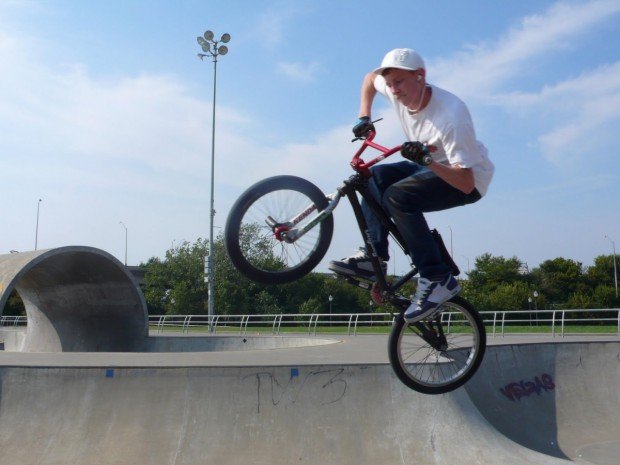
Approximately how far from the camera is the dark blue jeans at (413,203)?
477 centimetres

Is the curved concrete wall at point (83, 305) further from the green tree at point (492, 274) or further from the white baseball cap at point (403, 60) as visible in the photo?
the green tree at point (492, 274)

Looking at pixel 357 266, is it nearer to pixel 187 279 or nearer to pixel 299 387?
pixel 299 387

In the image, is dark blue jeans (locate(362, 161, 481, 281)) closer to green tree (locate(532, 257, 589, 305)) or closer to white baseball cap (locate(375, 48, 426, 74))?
white baseball cap (locate(375, 48, 426, 74))

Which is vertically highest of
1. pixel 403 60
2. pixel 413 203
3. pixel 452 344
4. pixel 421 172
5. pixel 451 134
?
pixel 403 60

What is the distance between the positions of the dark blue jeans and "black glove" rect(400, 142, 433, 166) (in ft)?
1.39

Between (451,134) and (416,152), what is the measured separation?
1.06ft

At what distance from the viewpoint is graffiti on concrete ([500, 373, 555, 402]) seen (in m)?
16.0

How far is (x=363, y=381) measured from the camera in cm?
1248

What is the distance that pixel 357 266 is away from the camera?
5.12m

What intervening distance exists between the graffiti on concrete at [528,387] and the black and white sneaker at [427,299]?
1191 centimetres

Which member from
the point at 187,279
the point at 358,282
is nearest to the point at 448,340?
the point at 358,282

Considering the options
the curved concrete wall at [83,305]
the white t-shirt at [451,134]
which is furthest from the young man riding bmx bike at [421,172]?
the curved concrete wall at [83,305]

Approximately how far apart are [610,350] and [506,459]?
27.1 ft

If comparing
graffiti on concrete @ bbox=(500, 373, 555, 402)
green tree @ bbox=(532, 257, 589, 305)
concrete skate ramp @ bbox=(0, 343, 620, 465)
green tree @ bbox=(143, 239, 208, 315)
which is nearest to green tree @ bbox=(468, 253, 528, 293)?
green tree @ bbox=(532, 257, 589, 305)
